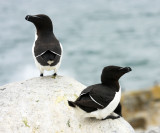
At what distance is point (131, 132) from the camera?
26.4ft

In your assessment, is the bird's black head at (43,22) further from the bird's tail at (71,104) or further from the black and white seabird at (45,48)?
the bird's tail at (71,104)

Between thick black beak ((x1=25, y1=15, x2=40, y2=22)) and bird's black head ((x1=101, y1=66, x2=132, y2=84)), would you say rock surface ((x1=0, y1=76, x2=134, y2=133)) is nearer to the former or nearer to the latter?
bird's black head ((x1=101, y1=66, x2=132, y2=84))

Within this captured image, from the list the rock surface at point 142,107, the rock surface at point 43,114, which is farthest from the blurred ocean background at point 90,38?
the rock surface at point 43,114

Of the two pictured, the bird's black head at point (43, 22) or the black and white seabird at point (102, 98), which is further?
the bird's black head at point (43, 22)

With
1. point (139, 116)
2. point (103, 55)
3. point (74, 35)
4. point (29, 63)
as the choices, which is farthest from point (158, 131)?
point (74, 35)

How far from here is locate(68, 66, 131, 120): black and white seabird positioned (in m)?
7.80

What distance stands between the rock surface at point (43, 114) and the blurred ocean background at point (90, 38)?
14.7 meters

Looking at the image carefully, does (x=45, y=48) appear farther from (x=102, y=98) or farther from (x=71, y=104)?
(x=102, y=98)

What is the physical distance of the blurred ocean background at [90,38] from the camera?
102 ft

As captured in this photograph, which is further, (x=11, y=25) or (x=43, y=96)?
(x=11, y=25)

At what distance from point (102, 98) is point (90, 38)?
33.0 metres

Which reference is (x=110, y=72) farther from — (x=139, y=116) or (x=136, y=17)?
(x=136, y=17)

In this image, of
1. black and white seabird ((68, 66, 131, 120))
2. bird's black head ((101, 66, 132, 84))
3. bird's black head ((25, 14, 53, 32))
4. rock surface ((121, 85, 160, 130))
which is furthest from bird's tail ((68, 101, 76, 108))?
rock surface ((121, 85, 160, 130))

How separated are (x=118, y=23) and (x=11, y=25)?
12550mm
